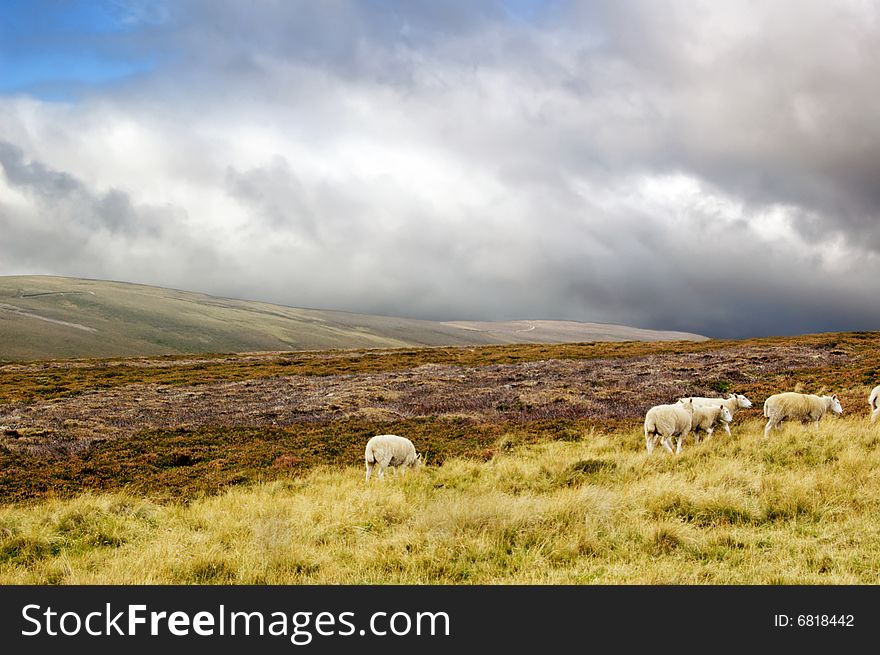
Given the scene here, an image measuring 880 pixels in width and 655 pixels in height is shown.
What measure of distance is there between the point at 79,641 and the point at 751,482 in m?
10.7

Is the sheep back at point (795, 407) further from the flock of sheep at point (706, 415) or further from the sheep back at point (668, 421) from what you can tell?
the sheep back at point (668, 421)

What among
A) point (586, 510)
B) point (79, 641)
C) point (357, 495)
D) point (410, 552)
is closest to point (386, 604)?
point (410, 552)

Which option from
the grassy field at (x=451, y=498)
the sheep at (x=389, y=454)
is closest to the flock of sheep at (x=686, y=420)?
the sheep at (x=389, y=454)

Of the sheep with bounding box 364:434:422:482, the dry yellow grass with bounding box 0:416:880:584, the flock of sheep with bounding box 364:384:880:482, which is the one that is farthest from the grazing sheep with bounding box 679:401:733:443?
the sheep with bounding box 364:434:422:482

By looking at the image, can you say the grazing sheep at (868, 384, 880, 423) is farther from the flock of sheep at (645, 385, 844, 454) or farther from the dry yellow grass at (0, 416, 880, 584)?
the dry yellow grass at (0, 416, 880, 584)

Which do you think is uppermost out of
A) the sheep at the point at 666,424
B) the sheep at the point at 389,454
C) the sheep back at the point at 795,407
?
the sheep back at the point at 795,407

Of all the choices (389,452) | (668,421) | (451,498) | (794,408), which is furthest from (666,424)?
(389,452)

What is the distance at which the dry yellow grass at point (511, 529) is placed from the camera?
6676 millimetres

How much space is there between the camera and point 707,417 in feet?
50.1

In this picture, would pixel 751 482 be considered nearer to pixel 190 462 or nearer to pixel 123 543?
pixel 123 543

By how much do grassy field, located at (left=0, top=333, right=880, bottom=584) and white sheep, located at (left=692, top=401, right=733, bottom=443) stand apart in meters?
0.74

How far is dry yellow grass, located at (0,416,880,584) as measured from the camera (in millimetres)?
6676

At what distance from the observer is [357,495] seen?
11.0 metres

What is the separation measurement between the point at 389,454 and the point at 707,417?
365 inches
